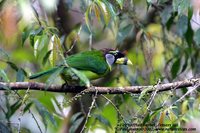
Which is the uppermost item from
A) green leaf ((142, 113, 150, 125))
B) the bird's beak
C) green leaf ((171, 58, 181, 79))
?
green leaf ((142, 113, 150, 125))

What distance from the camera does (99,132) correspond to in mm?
3652

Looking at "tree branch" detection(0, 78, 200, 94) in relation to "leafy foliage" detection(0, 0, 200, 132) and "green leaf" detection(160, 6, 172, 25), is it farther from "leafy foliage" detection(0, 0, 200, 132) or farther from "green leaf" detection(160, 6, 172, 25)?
"green leaf" detection(160, 6, 172, 25)

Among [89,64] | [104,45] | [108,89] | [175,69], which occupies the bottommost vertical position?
[104,45]

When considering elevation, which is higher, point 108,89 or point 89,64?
point 108,89

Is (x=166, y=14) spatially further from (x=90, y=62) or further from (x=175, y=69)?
(x=90, y=62)

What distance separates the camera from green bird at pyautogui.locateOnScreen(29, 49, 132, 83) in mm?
3436

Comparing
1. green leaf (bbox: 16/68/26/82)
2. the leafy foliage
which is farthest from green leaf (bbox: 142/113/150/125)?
green leaf (bbox: 16/68/26/82)

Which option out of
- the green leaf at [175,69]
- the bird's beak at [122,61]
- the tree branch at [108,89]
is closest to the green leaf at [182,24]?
the green leaf at [175,69]

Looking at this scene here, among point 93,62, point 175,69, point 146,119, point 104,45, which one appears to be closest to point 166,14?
point 175,69

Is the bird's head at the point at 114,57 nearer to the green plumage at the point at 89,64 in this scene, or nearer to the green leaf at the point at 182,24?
the green plumage at the point at 89,64

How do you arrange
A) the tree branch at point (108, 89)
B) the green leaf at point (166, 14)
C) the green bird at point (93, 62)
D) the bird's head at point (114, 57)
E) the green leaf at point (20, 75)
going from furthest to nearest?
the bird's head at point (114, 57), the green leaf at point (166, 14), the green bird at point (93, 62), the green leaf at point (20, 75), the tree branch at point (108, 89)

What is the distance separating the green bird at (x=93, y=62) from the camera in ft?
11.3

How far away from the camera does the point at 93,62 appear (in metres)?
3.71

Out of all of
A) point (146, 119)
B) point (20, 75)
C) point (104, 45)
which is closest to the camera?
point (146, 119)
